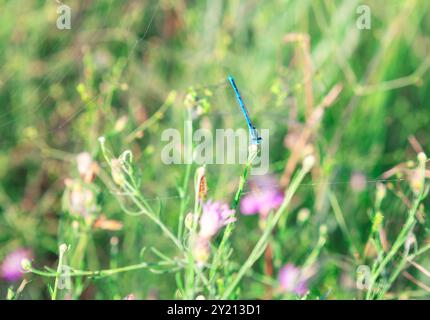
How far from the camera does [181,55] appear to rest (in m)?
1.40

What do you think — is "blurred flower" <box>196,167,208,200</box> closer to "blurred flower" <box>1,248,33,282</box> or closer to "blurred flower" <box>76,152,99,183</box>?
"blurred flower" <box>76,152,99,183</box>

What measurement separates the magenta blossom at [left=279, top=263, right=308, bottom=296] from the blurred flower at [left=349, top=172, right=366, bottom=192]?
0.67ft

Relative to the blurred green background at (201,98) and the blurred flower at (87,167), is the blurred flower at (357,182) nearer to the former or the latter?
the blurred green background at (201,98)

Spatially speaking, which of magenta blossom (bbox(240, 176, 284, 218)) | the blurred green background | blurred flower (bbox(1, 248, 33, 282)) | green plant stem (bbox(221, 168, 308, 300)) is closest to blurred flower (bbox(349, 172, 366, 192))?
the blurred green background

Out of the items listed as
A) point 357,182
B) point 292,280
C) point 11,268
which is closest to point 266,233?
point 292,280

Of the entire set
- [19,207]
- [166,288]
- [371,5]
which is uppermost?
[371,5]

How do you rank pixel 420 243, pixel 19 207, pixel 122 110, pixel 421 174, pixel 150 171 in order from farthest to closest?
pixel 122 110, pixel 19 207, pixel 150 171, pixel 420 243, pixel 421 174

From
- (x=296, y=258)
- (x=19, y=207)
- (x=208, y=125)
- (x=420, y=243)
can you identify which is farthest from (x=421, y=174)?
(x=19, y=207)

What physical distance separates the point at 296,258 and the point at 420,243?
217 millimetres

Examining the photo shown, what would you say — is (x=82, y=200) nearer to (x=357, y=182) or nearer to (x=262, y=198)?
(x=262, y=198)

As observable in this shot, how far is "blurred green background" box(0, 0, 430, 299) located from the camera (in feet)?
3.78

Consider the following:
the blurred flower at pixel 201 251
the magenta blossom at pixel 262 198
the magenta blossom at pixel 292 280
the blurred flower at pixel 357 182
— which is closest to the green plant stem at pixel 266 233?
the blurred flower at pixel 201 251

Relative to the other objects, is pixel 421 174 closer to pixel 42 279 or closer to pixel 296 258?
pixel 296 258

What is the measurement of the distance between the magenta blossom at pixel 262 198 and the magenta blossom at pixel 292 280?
103mm
